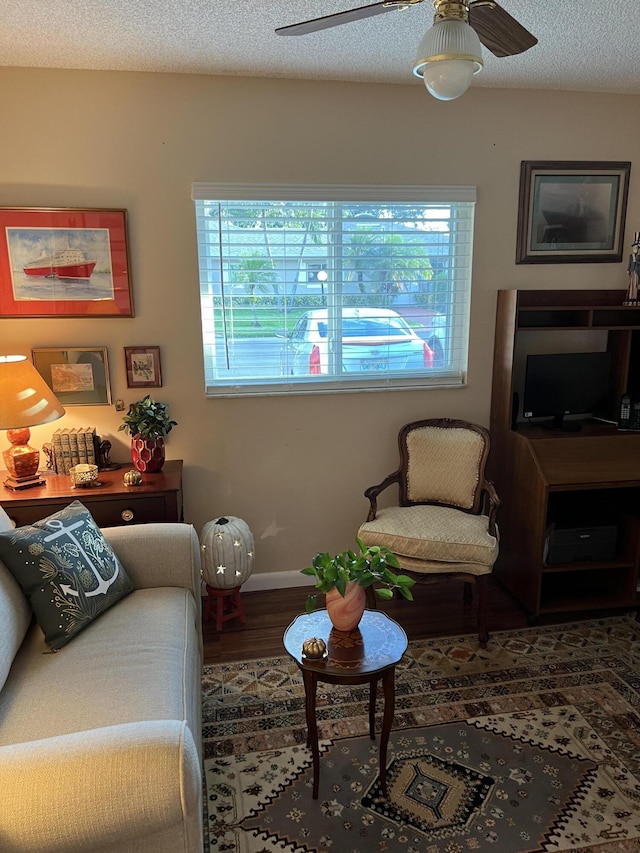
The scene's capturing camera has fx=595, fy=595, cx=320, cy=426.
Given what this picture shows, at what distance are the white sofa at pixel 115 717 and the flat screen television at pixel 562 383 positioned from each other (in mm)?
1909

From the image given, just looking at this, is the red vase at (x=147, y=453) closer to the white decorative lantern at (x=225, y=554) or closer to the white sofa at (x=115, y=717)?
the white decorative lantern at (x=225, y=554)

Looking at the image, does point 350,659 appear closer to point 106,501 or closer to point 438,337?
point 106,501

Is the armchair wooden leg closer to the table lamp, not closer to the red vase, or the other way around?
the red vase

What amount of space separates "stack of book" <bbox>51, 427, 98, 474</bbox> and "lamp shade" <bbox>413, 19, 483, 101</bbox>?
212cm

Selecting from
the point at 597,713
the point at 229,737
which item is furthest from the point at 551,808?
the point at 229,737

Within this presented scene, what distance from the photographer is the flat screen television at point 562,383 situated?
3.11 m

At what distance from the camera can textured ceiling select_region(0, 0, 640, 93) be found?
208 centimetres

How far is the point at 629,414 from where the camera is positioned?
10.2 feet

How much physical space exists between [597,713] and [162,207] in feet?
9.44

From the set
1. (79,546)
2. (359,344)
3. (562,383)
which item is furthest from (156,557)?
(562,383)

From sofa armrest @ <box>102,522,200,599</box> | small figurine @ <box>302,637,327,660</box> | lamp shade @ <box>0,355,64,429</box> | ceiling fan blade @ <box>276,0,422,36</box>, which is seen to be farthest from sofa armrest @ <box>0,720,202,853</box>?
ceiling fan blade @ <box>276,0,422,36</box>

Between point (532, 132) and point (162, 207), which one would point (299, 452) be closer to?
point (162, 207)

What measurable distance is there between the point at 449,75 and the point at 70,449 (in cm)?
222

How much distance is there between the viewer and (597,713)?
2.32 m
